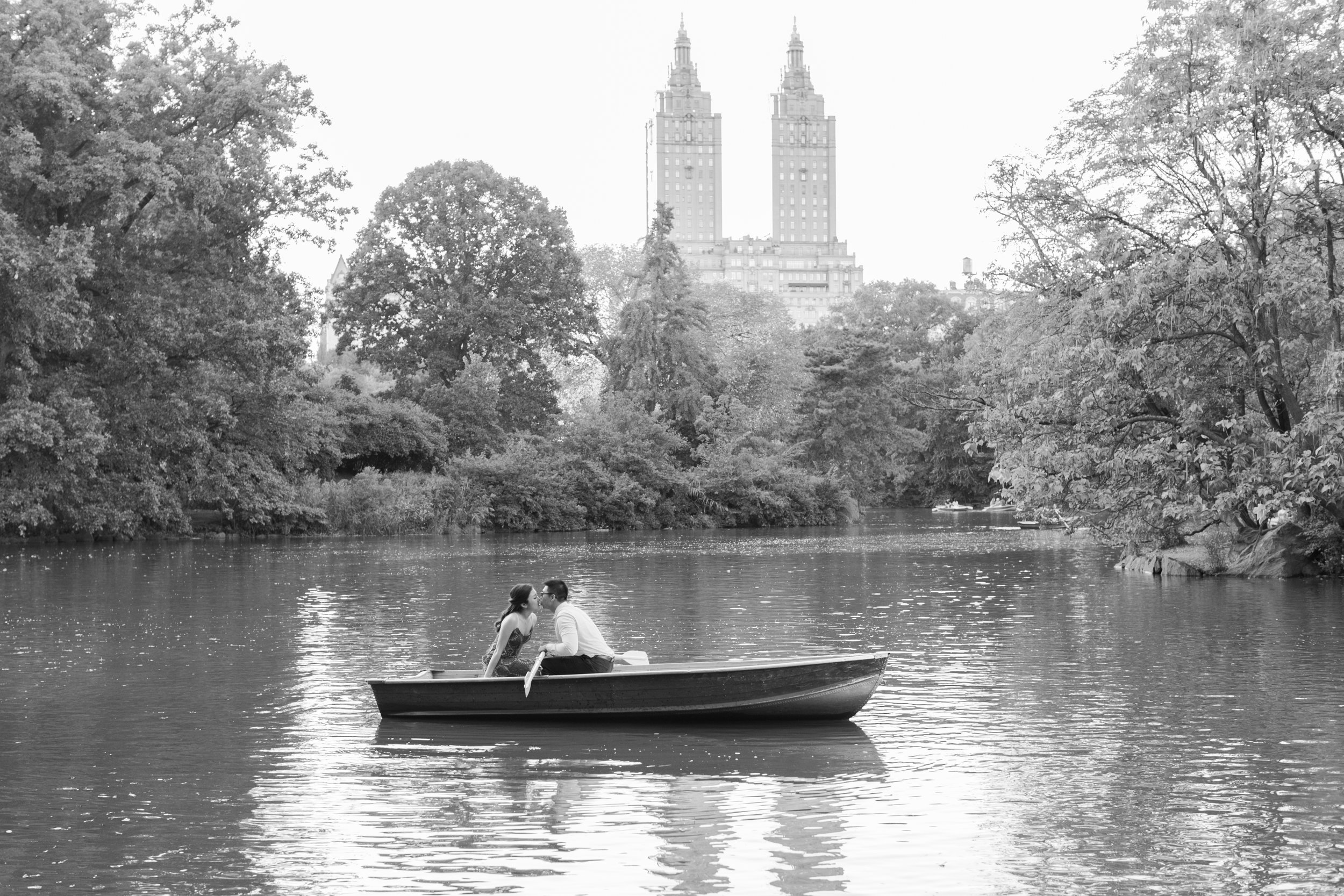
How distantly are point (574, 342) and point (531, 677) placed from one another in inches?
2368

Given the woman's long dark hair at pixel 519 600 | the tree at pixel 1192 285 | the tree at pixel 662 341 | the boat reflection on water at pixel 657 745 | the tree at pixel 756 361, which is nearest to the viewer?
the boat reflection on water at pixel 657 745

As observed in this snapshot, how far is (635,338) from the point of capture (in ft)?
233

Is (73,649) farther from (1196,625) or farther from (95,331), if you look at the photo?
(95,331)

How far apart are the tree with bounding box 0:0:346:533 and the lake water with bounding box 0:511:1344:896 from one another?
1814 centimetres

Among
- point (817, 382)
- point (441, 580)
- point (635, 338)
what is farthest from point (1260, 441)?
point (817, 382)

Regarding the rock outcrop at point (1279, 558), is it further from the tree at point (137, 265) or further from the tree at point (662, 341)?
the tree at point (662, 341)

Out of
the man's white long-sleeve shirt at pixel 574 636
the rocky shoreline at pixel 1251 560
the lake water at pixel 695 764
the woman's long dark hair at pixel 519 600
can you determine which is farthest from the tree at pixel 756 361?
the man's white long-sleeve shirt at pixel 574 636

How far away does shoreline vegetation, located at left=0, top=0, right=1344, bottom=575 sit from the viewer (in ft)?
96.3

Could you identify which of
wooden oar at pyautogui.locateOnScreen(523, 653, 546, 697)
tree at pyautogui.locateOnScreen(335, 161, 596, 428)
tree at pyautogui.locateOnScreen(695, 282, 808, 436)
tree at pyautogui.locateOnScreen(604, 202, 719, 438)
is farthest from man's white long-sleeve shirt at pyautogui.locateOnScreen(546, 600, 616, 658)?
tree at pyautogui.locateOnScreen(695, 282, 808, 436)

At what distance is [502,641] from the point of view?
14328mm

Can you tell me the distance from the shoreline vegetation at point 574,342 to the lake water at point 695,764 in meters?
6.06

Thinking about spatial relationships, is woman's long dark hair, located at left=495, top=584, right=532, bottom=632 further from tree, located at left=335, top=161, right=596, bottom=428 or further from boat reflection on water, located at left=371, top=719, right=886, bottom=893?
tree, located at left=335, top=161, right=596, bottom=428

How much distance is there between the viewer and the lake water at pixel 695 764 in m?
9.13

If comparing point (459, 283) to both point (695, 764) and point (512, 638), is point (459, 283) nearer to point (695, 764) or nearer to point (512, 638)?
point (512, 638)
